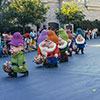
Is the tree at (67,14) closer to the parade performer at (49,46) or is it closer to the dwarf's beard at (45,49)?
the parade performer at (49,46)

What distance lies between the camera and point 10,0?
27.4 m

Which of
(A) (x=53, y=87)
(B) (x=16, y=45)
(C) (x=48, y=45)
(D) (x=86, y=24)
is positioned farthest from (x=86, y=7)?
(A) (x=53, y=87)

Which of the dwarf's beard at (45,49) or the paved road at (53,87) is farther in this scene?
the dwarf's beard at (45,49)

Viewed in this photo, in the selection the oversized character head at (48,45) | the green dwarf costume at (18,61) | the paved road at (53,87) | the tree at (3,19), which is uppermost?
the tree at (3,19)

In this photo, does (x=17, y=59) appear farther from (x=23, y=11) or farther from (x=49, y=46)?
(x=23, y=11)

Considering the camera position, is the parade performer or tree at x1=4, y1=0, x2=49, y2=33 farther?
tree at x1=4, y1=0, x2=49, y2=33

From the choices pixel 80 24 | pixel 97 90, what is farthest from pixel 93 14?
pixel 97 90

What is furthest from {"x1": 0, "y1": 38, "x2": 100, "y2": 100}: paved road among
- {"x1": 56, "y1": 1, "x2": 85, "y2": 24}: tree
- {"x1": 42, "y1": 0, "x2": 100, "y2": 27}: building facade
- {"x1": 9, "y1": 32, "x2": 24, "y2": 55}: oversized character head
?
{"x1": 42, "y1": 0, "x2": 100, "y2": 27}: building facade

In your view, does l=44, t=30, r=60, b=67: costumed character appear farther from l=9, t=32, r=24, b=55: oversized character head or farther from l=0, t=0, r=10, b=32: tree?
l=0, t=0, r=10, b=32: tree

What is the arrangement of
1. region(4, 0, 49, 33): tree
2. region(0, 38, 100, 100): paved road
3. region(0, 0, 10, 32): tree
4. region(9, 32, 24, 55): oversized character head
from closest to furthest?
region(0, 38, 100, 100): paved road, region(9, 32, 24, 55): oversized character head, region(0, 0, 10, 32): tree, region(4, 0, 49, 33): tree

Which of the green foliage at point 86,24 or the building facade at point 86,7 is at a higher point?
the building facade at point 86,7

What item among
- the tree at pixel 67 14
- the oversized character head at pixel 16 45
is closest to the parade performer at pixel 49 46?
the oversized character head at pixel 16 45

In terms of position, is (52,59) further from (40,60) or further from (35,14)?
(35,14)

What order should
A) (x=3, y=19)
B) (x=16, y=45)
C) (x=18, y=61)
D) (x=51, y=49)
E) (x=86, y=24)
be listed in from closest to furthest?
(x=18, y=61), (x=16, y=45), (x=51, y=49), (x=3, y=19), (x=86, y=24)
